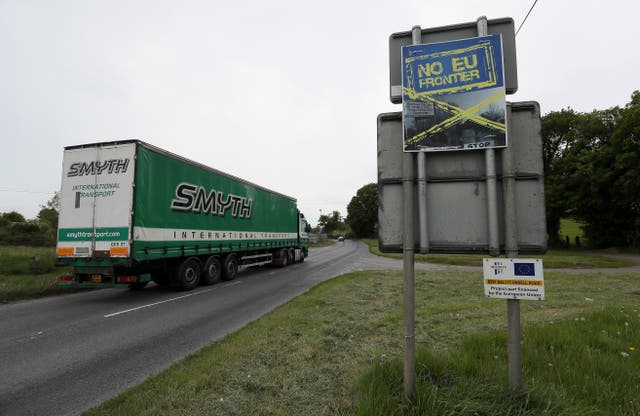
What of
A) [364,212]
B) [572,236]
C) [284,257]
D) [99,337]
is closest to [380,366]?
[99,337]

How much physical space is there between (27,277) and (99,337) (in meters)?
7.94

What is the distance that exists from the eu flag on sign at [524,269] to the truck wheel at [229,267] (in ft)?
36.4

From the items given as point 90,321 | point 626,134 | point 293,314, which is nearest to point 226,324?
point 293,314

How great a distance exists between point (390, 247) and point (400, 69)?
5.32 ft

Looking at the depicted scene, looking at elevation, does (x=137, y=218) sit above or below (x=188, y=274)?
above

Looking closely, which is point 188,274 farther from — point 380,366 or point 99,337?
point 380,366

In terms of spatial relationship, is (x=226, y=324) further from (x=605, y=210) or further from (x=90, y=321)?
(x=605, y=210)

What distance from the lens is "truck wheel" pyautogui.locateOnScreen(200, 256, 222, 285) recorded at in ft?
34.9

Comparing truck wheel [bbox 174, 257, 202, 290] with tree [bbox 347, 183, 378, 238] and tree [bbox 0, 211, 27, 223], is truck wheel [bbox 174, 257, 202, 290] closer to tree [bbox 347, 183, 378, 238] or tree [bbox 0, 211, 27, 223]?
tree [bbox 0, 211, 27, 223]

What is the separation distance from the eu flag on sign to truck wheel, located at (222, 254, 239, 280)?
436 inches

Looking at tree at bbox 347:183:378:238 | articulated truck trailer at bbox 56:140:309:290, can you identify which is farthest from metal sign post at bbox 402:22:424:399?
tree at bbox 347:183:378:238

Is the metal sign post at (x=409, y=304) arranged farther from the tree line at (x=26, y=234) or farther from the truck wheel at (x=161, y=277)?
the tree line at (x=26, y=234)

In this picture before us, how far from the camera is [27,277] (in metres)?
10.2

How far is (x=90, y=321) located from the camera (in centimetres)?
629
